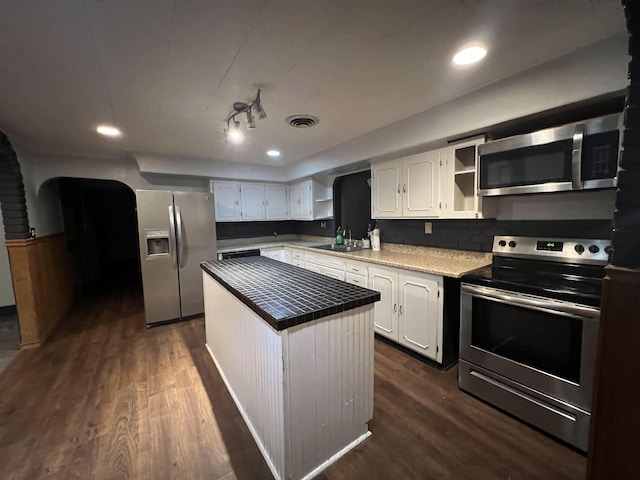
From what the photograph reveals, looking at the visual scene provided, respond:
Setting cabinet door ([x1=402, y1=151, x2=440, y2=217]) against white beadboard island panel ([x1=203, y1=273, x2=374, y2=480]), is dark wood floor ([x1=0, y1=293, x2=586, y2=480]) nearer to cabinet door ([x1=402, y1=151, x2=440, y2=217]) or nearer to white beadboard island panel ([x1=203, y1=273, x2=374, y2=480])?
white beadboard island panel ([x1=203, y1=273, x2=374, y2=480])

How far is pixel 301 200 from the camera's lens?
182 inches

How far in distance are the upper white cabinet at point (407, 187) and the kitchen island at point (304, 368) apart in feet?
4.55

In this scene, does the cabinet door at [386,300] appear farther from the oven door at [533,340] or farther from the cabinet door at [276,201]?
the cabinet door at [276,201]

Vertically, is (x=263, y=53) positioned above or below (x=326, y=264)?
above

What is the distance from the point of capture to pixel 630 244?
0.78 m

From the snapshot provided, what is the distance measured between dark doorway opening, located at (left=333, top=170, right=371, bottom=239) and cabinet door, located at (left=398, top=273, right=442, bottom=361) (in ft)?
5.31

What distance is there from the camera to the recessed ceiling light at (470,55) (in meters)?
1.46

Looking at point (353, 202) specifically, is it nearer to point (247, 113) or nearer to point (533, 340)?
point (247, 113)

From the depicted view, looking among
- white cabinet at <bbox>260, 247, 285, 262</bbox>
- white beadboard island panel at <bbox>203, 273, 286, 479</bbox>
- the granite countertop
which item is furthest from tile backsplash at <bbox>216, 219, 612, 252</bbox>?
white beadboard island panel at <bbox>203, 273, 286, 479</bbox>

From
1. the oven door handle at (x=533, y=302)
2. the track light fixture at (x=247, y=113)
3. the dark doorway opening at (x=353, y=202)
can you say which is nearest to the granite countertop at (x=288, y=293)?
the oven door handle at (x=533, y=302)

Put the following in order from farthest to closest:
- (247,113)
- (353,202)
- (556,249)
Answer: (353,202) → (247,113) → (556,249)

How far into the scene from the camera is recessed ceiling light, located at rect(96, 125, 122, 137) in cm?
256

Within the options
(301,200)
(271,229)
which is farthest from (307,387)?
(271,229)

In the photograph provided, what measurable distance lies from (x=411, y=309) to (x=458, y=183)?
1.24 meters
